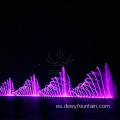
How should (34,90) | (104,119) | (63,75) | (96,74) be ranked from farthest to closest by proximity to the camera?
(34,90) → (63,75) → (96,74) → (104,119)

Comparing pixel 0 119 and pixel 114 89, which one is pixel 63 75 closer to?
pixel 114 89

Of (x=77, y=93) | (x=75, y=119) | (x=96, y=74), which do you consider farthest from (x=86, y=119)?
(x=77, y=93)

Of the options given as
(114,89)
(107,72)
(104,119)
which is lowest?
(104,119)

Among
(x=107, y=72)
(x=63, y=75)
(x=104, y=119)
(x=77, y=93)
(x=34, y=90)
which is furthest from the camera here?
(x=34, y=90)

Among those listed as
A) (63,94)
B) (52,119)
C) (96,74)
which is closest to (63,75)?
(63,94)

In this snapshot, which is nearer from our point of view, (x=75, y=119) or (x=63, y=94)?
(x=75, y=119)

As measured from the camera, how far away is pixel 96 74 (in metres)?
34.6

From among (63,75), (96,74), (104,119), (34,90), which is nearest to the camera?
(104,119)

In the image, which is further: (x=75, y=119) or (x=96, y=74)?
(x=96, y=74)

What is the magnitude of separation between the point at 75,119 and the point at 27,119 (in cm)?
245

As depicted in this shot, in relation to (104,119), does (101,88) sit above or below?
above

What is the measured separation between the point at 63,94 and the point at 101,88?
17710 mm

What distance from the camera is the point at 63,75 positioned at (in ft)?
158

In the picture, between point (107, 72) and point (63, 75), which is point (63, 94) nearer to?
point (63, 75)
